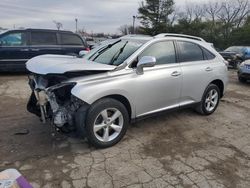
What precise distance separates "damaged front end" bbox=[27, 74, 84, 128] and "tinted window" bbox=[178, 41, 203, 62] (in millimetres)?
2196

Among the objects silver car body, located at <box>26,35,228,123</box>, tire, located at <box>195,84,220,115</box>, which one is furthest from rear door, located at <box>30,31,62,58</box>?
tire, located at <box>195,84,220,115</box>

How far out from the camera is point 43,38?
983 centimetres

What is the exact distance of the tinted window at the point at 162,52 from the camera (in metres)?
4.38

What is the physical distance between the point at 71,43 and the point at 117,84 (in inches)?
280

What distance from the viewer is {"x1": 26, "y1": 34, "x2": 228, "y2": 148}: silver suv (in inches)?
142

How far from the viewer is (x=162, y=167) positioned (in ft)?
11.2

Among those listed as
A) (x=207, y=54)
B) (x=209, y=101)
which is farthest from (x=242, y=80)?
(x=207, y=54)

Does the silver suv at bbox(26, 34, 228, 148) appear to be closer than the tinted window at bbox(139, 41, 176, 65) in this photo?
Yes

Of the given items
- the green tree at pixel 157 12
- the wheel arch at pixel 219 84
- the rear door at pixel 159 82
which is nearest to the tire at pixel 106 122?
the rear door at pixel 159 82

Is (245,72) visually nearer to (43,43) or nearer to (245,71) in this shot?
(245,71)

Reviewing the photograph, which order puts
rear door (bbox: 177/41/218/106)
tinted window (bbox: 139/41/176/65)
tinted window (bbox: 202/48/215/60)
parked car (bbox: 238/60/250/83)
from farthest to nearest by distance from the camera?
1. parked car (bbox: 238/60/250/83)
2. tinted window (bbox: 202/48/215/60)
3. rear door (bbox: 177/41/218/106)
4. tinted window (bbox: 139/41/176/65)

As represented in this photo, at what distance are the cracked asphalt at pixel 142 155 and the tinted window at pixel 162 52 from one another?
47.7 inches

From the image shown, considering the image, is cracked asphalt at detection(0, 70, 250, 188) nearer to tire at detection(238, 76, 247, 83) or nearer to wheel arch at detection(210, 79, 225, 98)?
wheel arch at detection(210, 79, 225, 98)

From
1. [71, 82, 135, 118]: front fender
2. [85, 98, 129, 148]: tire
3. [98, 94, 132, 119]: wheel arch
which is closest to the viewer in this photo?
[71, 82, 135, 118]: front fender
